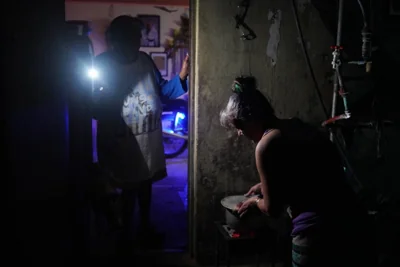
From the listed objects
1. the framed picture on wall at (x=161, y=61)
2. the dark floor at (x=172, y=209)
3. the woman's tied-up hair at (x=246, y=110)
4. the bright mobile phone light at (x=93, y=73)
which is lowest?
the dark floor at (x=172, y=209)

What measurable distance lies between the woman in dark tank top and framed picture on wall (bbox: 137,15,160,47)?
8.76 m

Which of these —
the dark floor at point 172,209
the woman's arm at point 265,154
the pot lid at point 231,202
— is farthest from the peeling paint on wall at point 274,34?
the dark floor at point 172,209

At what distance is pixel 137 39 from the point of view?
4.92m

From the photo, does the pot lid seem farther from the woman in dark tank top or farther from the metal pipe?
the metal pipe

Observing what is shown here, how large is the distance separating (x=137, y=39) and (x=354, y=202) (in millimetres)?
3046

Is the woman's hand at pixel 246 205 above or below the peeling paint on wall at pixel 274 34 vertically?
below

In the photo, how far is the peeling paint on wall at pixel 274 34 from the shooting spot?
4500mm

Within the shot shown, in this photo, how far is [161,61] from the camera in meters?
11.3

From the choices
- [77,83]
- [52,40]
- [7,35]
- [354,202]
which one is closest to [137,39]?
[77,83]

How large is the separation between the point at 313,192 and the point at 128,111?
2659mm

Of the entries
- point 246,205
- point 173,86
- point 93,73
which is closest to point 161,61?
point 173,86

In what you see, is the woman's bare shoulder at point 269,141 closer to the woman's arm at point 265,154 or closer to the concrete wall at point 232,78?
the woman's arm at point 265,154

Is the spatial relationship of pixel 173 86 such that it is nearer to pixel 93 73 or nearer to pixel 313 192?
pixel 93 73

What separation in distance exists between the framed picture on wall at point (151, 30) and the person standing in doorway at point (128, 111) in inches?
246
